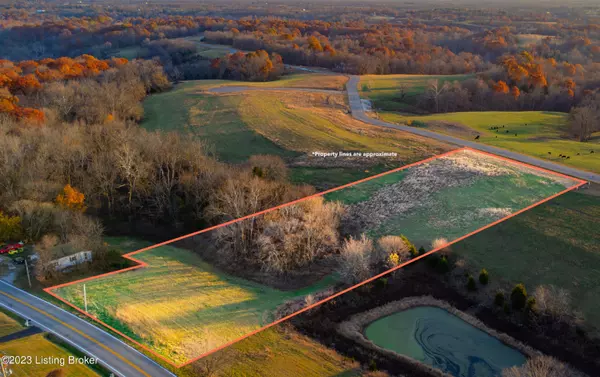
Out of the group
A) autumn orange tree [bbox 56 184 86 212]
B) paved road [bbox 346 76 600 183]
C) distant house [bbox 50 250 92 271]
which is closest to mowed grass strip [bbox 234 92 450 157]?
paved road [bbox 346 76 600 183]

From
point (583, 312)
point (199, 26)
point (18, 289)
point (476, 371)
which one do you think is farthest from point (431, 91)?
point (199, 26)

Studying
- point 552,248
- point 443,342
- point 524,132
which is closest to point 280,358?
point 443,342

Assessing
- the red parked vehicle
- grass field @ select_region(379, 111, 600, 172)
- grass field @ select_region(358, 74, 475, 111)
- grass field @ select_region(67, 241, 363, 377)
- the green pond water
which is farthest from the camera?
grass field @ select_region(358, 74, 475, 111)

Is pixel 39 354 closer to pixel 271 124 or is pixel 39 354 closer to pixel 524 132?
pixel 271 124

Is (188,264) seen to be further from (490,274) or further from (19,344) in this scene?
(490,274)

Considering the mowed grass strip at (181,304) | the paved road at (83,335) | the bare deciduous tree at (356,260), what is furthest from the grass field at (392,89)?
the paved road at (83,335)

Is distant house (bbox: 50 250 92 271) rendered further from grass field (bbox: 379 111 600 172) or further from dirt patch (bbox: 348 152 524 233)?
grass field (bbox: 379 111 600 172)
